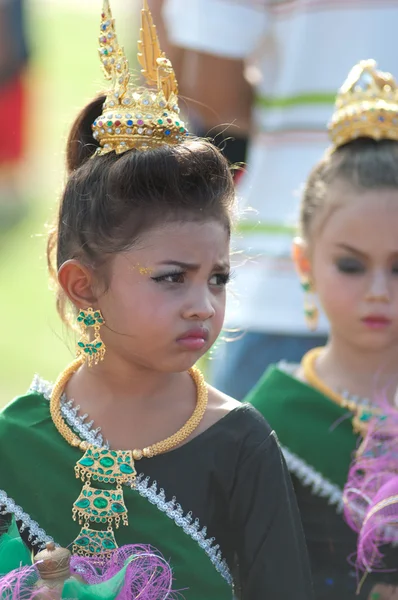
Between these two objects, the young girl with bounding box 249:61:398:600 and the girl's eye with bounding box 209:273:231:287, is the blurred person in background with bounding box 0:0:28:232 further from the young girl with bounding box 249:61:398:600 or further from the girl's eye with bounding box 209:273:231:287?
the girl's eye with bounding box 209:273:231:287

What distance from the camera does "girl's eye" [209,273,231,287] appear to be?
2533mm

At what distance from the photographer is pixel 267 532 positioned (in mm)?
2512

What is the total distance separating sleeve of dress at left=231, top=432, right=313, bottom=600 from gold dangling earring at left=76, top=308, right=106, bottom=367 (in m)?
0.40

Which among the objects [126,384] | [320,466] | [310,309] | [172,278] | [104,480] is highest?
[172,278]

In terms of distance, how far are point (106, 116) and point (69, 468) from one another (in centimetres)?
80

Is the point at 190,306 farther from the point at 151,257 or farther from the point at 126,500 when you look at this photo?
the point at 126,500

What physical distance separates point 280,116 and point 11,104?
27.6ft

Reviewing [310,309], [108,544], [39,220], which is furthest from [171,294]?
[39,220]

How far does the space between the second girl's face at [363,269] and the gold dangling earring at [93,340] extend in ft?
2.97

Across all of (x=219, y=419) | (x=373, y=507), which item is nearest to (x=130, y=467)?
(x=219, y=419)

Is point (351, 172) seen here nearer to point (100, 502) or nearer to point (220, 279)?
point (220, 279)

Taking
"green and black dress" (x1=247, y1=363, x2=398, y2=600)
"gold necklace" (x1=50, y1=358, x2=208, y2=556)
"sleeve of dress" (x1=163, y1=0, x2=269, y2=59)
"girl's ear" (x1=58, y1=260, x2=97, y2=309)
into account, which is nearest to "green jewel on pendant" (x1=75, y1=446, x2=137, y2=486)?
"gold necklace" (x1=50, y1=358, x2=208, y2=556)

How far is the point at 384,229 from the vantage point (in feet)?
10.5

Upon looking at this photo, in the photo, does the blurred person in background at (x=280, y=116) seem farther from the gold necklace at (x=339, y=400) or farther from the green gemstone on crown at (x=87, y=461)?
the green gemstone on crown at (x=87, y=461)
